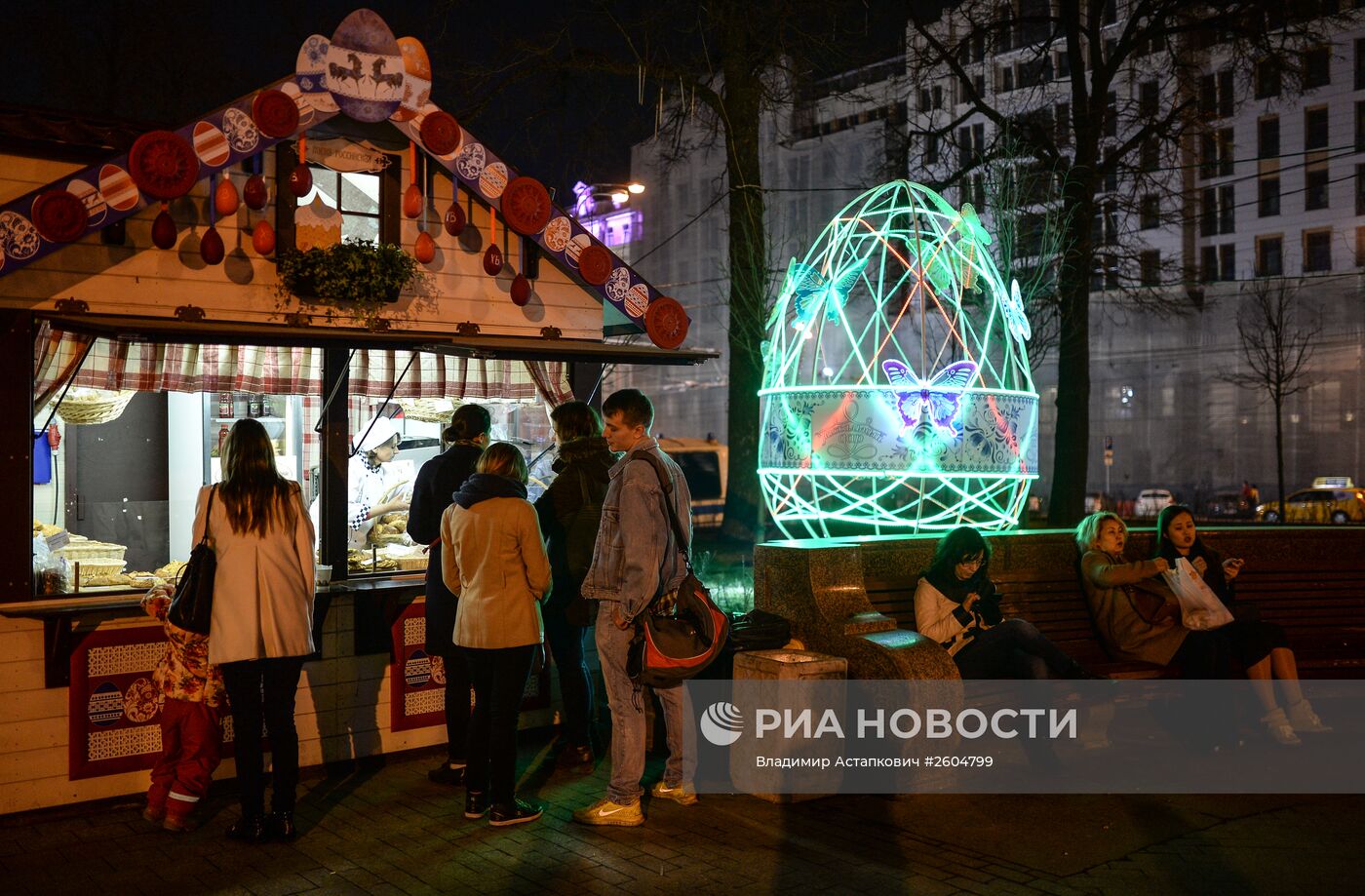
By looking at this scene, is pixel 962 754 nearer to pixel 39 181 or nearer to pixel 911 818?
pixel 911 818

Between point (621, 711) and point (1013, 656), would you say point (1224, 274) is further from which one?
point (621, 711)

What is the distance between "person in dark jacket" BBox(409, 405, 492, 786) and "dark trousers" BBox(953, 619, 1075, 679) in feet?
9.80

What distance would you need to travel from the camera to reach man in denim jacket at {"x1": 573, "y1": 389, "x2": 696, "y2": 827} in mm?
5996

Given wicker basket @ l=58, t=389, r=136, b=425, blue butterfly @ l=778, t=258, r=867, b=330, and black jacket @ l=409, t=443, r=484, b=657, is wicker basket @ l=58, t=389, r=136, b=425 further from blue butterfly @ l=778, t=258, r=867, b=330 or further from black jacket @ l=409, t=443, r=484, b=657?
blue butterfly @ l=778, t=258, r=867, b=330

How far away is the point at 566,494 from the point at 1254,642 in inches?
185

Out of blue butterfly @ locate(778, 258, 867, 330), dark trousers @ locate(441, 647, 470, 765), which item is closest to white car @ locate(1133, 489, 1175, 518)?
blue butterfly @ locate(778, 258, 867, 330)

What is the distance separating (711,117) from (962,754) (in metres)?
12.9

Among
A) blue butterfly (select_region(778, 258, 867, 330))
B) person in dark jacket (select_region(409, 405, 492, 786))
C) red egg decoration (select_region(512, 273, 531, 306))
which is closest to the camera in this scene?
person in dark jacket (select_region(409, 405, 492, 786))

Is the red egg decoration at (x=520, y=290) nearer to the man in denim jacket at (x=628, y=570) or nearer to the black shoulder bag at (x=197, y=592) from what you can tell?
the man in denim jacket at (x=628, y=570)

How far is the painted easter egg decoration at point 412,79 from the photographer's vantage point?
7.73 m

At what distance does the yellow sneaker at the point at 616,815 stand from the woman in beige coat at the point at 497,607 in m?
0.36

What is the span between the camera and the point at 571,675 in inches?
303

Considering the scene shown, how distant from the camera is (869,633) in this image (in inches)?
283

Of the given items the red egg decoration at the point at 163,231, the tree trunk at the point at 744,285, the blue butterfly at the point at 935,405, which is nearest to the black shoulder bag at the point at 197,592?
the red egg decoration at the point at 163,231
